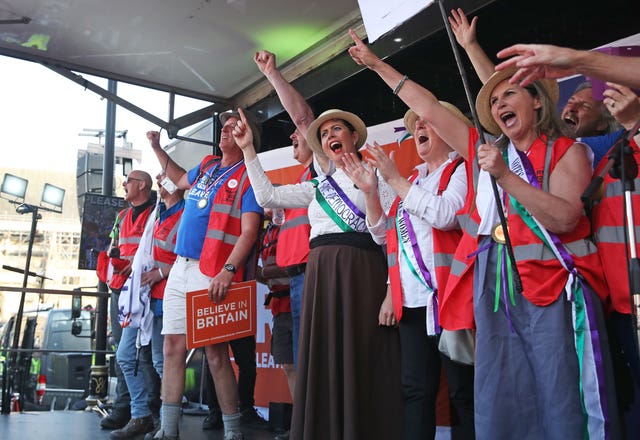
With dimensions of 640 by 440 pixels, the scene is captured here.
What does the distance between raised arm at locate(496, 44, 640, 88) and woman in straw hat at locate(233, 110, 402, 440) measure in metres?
1.26

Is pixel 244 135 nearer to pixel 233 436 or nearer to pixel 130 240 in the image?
pixel 233 436

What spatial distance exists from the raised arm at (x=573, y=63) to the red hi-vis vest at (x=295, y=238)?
1.88 m

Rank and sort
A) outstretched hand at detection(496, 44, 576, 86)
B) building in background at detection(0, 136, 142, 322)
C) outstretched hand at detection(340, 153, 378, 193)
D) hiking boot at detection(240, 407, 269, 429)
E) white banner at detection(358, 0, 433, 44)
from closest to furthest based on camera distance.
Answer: outstretched hand at detection(496, 44, 576, 86) → white banner at detection(358, 0, 433, 44) → outstretched hand at detection(340, 153, 378, 193) → hiking boot at detection(240, 407, 269, 429) → building in background at detection(0, 136, 142, 322)

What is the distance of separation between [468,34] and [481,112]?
370 millimetres

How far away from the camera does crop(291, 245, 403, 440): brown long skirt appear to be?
2648 millimetres

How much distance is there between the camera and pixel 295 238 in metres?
3.43

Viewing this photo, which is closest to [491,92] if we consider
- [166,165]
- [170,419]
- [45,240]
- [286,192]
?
[286,192]

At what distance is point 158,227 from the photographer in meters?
4.27

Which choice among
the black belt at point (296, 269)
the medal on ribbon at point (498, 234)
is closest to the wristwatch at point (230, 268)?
the black belt at point (296, 269)

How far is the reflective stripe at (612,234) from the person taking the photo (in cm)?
186

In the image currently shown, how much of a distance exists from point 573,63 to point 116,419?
155 inches

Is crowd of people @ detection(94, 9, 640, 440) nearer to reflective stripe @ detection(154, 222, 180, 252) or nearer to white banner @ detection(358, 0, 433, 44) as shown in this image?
reflective stripe @ detection(154, 222, 180, 252)

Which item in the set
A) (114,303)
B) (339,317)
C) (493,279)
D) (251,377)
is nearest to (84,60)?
(114,303)

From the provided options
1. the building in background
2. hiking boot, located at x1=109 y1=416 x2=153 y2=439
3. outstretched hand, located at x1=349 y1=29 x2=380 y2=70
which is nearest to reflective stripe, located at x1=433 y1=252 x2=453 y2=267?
outstretched hand, located at x1=349 y1=29 x2=380 y2=70
